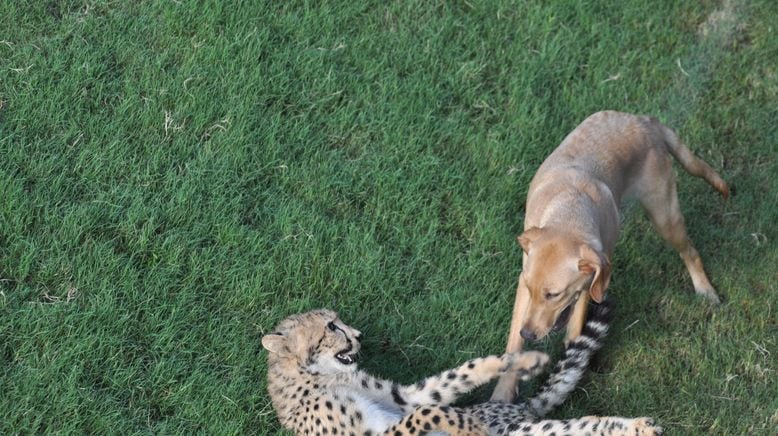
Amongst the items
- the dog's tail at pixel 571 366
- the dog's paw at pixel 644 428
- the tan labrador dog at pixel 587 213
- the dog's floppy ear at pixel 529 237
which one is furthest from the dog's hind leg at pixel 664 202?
the dog's paw at pixel 644 428

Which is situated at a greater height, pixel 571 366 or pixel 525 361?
pixel 525 361

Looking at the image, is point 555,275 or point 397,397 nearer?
point 555,275

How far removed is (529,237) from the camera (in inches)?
233

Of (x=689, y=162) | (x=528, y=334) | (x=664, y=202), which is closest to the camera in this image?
(x=528, y=334)

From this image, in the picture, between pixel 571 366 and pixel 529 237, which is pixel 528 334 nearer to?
pixel 571 366

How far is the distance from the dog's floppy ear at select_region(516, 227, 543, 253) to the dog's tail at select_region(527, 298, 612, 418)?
68 cm

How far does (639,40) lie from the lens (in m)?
8.28

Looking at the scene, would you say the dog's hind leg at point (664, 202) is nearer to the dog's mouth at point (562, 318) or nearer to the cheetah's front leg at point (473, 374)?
the dog's mouth at point (562, 318)

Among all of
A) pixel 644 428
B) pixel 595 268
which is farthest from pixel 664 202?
pixel 644 428

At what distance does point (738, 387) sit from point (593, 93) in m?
2.67

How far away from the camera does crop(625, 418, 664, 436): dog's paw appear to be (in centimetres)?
532

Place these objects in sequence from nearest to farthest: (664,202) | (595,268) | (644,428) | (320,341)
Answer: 1. (644,428)
2. (595,268)
3. (320,341)
4. (664,202)

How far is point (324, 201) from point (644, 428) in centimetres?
258

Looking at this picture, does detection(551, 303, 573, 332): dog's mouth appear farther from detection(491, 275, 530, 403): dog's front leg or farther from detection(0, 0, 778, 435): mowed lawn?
detection(0, 0, 778, 435): mowed lawn
